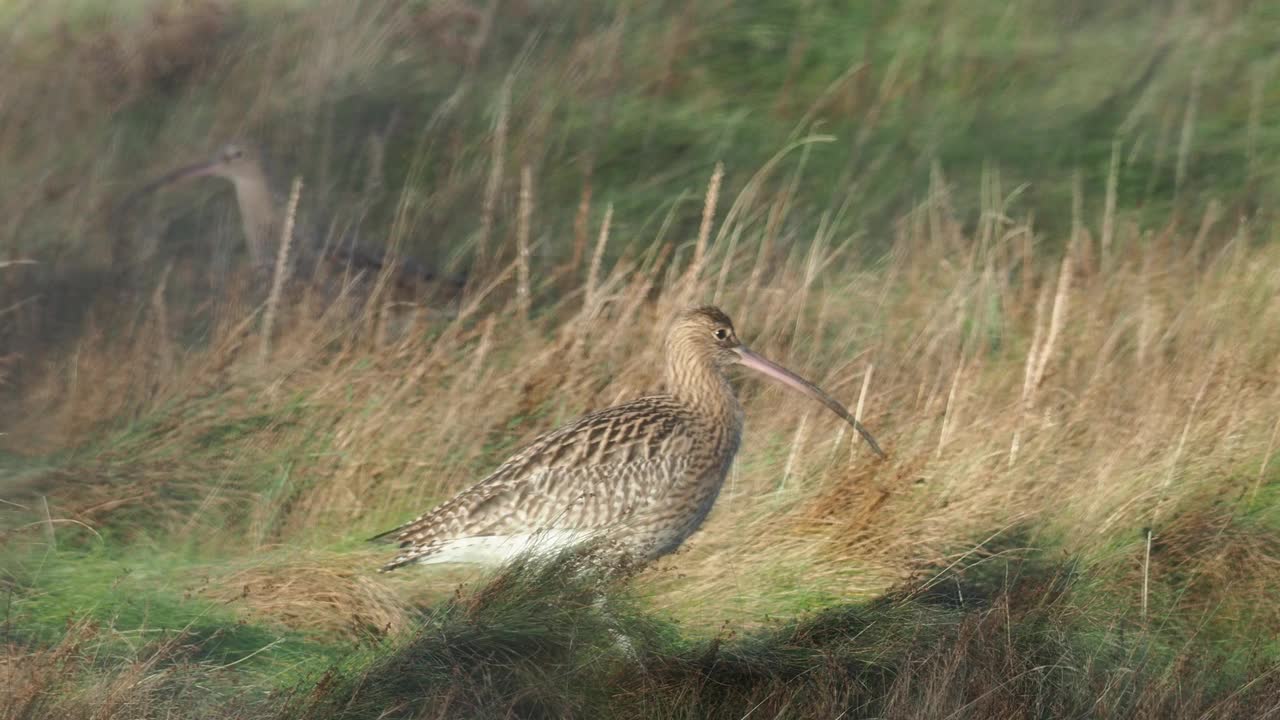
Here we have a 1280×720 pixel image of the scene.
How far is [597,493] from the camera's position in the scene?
6.89m

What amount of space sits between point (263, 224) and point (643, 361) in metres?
2.46

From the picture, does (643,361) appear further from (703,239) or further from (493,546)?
(493,546)

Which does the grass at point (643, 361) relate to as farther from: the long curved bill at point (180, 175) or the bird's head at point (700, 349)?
the bird's head at point (700, 349)

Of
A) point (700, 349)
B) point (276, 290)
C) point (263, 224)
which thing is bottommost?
point (263, 224)

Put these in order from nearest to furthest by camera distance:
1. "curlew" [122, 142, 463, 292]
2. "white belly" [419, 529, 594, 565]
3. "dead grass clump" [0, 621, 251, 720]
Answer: "dead grass clump" [0, 621, 251, 720], "white belly" [419, 529, 594, 565], "curlew" [122, 142, 463, 292]

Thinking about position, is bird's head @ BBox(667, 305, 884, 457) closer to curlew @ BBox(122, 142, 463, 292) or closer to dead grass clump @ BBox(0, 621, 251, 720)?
dead grass clump @ BBox(0, 621, 251, 720)

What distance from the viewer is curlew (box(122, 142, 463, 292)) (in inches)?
375

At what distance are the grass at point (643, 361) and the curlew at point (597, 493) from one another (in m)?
0.19

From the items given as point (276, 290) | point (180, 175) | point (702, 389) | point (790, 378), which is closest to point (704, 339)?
point (702, 389)

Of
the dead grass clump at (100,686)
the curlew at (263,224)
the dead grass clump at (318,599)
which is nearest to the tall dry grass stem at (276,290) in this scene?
the curlew at (263,224)

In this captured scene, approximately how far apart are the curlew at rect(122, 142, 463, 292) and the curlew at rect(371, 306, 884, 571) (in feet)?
8.22

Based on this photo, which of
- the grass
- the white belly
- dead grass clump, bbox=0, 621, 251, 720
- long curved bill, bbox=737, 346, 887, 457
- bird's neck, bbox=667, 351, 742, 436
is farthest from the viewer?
long curved bill, bbox=737, 346, 887, 457

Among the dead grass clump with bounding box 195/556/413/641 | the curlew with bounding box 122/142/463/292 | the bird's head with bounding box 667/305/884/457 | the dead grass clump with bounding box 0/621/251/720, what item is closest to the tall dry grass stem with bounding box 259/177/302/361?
the curlew with bounding box 122/142/463/292

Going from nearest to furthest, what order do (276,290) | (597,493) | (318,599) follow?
(318,599) → (597,493) → (276,290)
